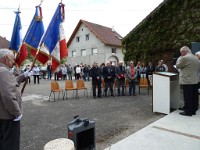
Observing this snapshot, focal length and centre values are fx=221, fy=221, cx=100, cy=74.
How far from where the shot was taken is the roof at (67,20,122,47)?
32787mm

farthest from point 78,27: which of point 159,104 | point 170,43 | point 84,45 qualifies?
point 159,104

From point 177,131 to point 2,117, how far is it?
388 cm

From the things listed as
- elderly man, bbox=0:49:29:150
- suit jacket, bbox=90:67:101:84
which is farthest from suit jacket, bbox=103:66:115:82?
elderly man, bbox=0:49:29:150

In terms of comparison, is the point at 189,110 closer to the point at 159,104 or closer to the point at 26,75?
the point at 159,104

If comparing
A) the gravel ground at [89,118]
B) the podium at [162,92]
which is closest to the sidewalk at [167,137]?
the gravel ground at [89,118]

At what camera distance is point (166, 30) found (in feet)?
47.2

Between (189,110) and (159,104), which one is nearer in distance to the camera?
(189,110)

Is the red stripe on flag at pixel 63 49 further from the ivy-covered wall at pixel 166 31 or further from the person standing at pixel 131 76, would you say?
the ivy-covered wall at pixel 166 31

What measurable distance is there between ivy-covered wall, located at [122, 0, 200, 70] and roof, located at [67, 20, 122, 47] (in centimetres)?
1619

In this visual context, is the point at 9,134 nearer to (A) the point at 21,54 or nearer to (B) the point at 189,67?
(A) the point at 21,54

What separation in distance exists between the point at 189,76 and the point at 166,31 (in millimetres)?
8714

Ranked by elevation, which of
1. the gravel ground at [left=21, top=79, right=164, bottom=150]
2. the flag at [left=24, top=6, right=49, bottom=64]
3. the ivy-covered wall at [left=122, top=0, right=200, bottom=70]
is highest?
the ivy-covered wall at [left=122, top=0, right=200, bottom=70]

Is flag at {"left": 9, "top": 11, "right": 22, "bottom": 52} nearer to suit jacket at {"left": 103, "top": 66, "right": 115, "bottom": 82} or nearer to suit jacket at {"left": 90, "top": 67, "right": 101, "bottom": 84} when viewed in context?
suit jacket at {"left": 90, "top": 67, "right": 101, "bottom": 84}

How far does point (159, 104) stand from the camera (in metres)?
7.29
